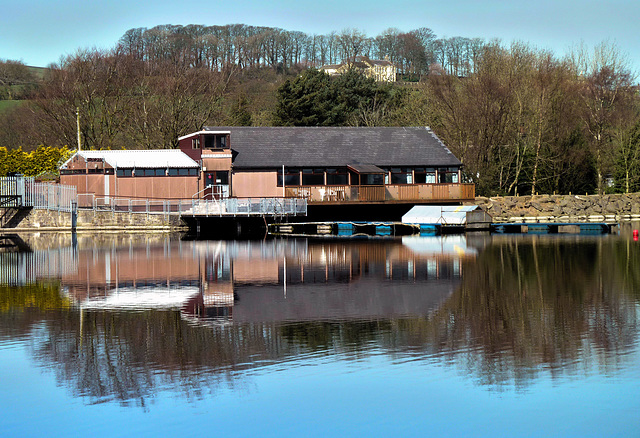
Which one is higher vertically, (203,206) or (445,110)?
(445,110)

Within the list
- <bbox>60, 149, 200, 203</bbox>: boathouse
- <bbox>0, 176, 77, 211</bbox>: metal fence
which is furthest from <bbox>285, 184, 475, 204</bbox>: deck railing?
<bbox>0, 176, 77, 211</bbox>: metal fence

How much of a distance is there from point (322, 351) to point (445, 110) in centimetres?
4635

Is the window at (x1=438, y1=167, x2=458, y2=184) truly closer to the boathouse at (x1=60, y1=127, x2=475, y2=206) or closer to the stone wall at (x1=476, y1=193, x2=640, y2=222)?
the boathouse at (x1=60, y1=127, x2=475, y2=206)

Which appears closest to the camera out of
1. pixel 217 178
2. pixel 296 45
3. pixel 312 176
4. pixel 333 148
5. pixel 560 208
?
pixel 217 178

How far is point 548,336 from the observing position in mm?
14273

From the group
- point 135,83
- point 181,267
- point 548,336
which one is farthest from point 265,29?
point 548,336

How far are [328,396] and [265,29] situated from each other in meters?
108

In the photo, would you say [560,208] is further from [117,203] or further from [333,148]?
[117,203]

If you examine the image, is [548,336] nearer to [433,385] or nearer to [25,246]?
[433,385]

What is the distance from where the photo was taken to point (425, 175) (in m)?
48.7

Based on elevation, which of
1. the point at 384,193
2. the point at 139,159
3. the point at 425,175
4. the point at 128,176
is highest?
the point at 139,159

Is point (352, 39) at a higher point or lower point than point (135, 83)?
higher

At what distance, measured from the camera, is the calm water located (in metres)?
9.91

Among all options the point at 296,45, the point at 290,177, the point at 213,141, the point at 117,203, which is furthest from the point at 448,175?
the point at 296,45
